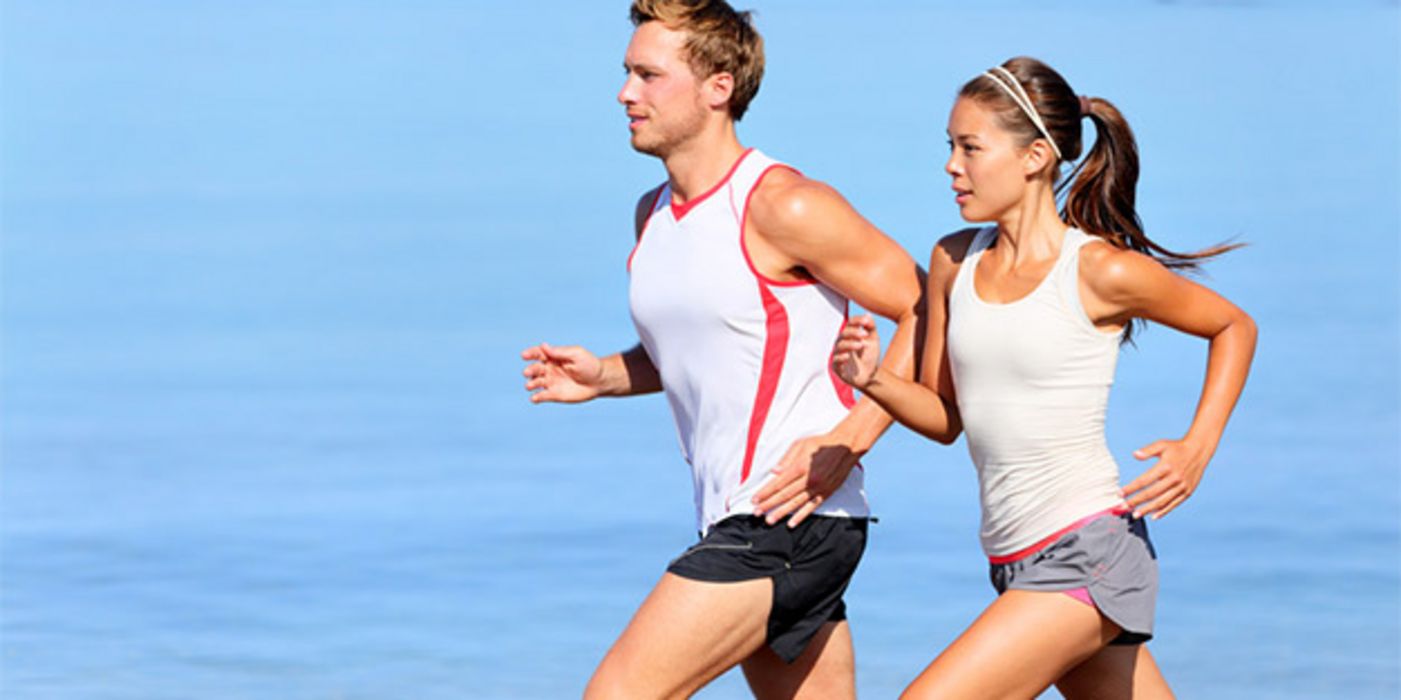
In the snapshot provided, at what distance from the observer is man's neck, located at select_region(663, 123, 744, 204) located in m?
4.82

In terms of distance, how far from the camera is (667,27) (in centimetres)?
482

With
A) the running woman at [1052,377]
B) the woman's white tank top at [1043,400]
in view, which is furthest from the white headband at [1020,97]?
the woman's white tank top at [1043,400]

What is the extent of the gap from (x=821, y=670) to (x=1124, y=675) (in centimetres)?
58

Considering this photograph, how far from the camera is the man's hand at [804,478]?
15.3 ft

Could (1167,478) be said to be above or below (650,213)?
below

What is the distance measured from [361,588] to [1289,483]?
3.67 metres

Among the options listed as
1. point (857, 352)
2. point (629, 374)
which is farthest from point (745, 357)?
point (629, 374)

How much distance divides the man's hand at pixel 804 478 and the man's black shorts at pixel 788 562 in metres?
0.04

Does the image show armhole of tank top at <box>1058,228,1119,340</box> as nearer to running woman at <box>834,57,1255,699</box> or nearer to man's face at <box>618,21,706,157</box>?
running woman at <box>834,57,1255,699</box>

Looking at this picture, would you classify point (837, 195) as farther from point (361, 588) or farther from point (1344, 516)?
point (1344, 516)

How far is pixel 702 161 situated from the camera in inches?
190

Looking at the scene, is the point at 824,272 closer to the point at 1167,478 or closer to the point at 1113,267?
the point at 1113,267

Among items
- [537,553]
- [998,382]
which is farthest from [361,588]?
[998,382]

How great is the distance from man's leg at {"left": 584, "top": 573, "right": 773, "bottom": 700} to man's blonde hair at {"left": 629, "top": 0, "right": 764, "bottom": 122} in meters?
0.90
